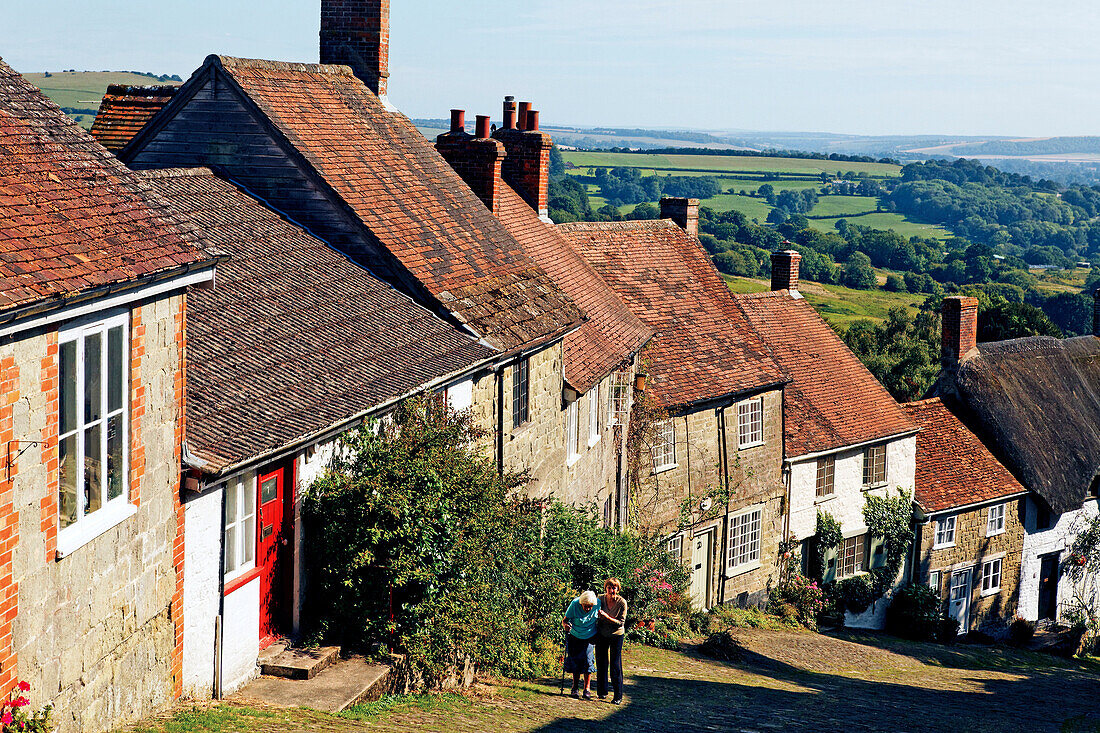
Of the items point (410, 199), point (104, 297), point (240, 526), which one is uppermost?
point (410, 199)

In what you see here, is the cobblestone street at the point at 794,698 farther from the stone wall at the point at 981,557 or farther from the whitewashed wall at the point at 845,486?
the stone wall at the point at 981,557

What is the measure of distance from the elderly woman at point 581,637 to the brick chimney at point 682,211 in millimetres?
18213

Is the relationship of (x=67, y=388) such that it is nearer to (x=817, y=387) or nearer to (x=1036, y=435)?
(x=817, y=387)

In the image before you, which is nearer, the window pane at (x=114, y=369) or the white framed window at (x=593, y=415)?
the window pane at (x=114, y=369)

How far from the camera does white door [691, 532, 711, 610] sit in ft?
87.5

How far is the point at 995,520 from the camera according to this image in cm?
3409

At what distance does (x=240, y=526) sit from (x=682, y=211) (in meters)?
21.2

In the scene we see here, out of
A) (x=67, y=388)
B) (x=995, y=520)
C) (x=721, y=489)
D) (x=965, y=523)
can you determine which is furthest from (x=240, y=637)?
(x=995, y=520)

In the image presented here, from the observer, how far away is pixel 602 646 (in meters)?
14.1

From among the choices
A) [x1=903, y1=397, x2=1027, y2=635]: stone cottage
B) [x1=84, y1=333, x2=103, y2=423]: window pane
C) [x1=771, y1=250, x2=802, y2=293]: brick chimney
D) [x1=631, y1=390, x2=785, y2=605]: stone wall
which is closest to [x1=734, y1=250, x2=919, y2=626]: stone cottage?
[x1=771, y1=250, x2=802, y2=293]: brick chimney

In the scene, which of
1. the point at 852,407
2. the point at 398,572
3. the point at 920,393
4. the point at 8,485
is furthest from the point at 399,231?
the point at 920,393

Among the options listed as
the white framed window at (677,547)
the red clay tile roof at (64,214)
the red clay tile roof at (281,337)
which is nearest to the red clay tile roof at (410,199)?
the red clay tile roof at (281,337)

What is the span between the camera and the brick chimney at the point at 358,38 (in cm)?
2095

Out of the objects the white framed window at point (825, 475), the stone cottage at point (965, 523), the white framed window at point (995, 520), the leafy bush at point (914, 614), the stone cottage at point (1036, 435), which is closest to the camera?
the white framed window at point (825, 475)
